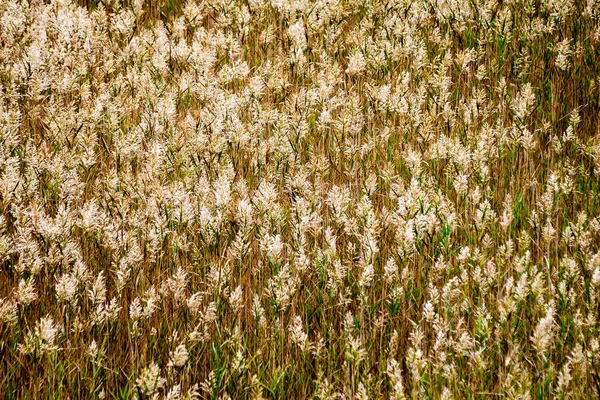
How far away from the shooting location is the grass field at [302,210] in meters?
2.37

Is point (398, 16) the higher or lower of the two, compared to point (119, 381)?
higher

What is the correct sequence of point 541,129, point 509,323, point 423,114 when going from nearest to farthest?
point 509,323 → point 541,129 → point 423,114

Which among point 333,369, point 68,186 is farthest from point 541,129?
point 68,186

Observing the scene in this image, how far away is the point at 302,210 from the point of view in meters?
2.74

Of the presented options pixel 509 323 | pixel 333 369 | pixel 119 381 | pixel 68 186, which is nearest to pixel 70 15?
pixel 68 186

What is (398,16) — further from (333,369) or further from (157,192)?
(333,369)

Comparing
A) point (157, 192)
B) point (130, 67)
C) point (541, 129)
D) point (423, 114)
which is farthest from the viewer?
point (130, 67)

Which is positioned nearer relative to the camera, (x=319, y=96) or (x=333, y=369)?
(x=333, y=369)

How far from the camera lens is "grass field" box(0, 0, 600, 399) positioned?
2.37 metres

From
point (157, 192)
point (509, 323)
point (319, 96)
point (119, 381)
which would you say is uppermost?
point (319, 96)

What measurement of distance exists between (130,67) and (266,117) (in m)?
1.15

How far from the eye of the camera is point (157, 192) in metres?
2.76

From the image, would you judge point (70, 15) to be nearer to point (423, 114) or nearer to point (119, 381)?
point (423, 114)

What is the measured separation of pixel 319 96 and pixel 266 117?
38 centimetres
